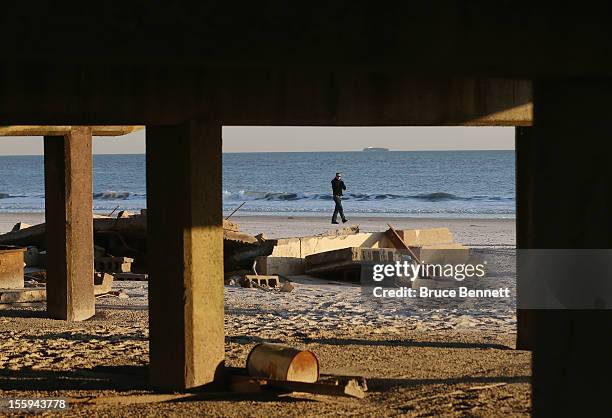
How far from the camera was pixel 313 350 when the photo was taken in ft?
40.4

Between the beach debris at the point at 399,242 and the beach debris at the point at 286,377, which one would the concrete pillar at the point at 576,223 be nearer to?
the beach debris at the point at 286,377

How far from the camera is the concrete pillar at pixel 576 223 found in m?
5.20

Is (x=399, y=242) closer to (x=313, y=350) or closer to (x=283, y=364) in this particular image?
(x=313, y=350)

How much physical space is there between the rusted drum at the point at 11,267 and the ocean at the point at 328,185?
29298 millimetres

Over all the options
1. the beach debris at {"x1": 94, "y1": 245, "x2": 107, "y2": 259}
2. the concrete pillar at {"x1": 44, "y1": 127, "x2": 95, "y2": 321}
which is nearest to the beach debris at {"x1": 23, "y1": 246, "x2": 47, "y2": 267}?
the beach debris at {"x1": 94, "y1": 245, "x2": 107, "y2": 259}

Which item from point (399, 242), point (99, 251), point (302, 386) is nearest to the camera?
point (302, 386)

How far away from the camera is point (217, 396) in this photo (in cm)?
948

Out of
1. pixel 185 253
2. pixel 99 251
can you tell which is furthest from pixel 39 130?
pixel 99 251

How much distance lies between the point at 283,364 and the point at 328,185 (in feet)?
214

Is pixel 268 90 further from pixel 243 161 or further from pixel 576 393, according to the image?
pixel 243 161

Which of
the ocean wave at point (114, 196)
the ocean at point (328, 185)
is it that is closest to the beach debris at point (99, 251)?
the ocean at point (328, 185)

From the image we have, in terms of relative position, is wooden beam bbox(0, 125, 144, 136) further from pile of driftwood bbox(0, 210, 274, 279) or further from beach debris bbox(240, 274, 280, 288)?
pile of driftwood bbox(0, 210, 274, 279)

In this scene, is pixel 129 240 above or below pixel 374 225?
below

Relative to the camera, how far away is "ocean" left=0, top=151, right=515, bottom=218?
51906mm
